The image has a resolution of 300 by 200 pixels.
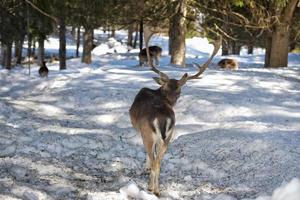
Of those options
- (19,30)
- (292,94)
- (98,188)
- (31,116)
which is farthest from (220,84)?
(19,30)

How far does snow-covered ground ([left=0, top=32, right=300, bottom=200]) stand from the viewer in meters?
7.25

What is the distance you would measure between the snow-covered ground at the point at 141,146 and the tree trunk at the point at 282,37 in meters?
3.95

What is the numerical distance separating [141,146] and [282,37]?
36.8ft

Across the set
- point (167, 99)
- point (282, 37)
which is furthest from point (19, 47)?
point (167, 99)

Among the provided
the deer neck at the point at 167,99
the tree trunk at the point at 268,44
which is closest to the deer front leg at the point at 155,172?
the deer neck at the point at 167,99

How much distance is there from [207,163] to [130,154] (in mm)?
1454

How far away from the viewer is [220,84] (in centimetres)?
A: 1461

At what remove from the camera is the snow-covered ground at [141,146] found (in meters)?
7.25

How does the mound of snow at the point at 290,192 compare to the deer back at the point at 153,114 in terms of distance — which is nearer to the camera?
the mound of snow at the point at 290,192

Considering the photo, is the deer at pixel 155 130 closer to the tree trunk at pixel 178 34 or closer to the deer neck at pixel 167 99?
the deer neck at pixel 167 99

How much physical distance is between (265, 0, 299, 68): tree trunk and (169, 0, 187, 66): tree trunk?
336cm

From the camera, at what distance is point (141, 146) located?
9625 millimetres

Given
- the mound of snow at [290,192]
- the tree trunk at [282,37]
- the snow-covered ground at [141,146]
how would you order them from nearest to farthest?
the mound of snow at [290,192], the snow-covered ground at [141,146], the tree trunk at [282,37]

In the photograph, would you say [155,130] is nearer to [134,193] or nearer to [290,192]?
[134,193]
